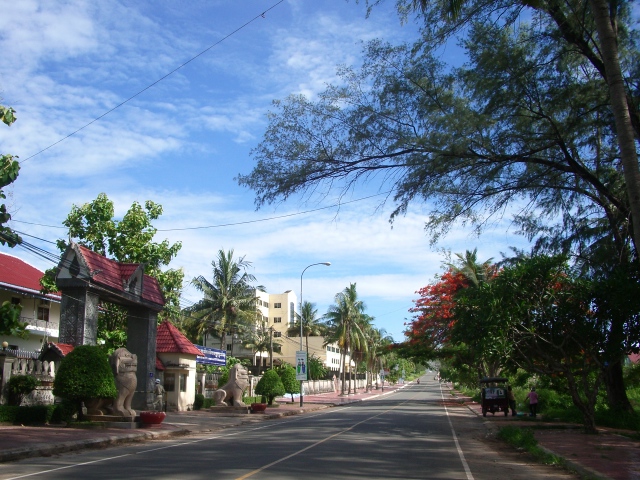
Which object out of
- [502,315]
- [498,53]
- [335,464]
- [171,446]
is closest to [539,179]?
[498,53]

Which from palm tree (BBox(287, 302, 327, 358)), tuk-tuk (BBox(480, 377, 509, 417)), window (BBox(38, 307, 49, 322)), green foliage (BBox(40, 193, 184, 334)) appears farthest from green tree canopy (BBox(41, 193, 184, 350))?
palm tree (BBox(287, 302, 327, 358))

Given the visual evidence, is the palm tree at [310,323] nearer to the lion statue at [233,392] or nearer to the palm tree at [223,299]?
the palm tree at [223,299]

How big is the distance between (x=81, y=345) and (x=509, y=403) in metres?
21.7

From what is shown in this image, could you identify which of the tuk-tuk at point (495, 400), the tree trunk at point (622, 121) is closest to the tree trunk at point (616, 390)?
the tuk-tuk at point (495, 400)

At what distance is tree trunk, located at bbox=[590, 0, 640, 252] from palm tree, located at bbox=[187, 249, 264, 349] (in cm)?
4516

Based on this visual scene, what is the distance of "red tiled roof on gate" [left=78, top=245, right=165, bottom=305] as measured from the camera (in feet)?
77.6

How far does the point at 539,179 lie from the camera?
16109mm

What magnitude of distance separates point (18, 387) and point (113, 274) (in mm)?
5968

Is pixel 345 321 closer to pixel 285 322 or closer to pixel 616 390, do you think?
pixel 285 322

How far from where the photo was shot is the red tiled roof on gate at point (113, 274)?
23656mm

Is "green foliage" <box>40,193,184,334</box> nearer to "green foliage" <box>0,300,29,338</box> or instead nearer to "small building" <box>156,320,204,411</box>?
"small building" <box>156,320,204,411</box>

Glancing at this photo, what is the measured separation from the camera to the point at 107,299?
25.3 meters

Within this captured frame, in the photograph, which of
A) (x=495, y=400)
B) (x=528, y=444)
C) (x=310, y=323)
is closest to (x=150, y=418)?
(x=528, y=444)

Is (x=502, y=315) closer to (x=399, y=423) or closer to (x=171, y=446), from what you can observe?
(x=399, y=423)
